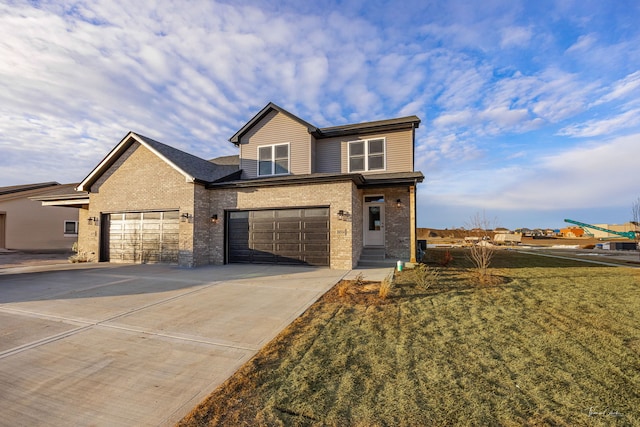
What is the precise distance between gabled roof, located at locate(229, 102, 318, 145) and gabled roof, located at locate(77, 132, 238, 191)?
6.10 ft

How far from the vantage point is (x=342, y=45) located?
11.0 metres

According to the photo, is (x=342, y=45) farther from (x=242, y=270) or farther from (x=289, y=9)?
(x=242, y=270)

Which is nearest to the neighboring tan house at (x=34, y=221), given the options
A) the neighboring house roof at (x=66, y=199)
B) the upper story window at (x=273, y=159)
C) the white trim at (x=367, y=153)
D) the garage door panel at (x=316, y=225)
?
the neighboring house roof at (x=66, y=199)

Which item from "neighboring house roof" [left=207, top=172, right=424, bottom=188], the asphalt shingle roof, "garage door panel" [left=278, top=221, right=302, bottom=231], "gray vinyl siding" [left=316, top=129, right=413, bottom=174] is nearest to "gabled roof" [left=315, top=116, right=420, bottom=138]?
"gray vinyl siding" [left=316, top=129, right=413, bottom=174]

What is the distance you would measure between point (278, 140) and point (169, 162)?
5326mm

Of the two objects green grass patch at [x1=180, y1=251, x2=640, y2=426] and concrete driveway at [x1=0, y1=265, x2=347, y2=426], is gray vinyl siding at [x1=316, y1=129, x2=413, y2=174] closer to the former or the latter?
concrete driveway at [x1=0, y1=265, x2=347, y2=426]

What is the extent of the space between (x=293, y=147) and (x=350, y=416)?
12749 mm

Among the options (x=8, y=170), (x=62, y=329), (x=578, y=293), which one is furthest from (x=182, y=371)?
(x=8, y=170)

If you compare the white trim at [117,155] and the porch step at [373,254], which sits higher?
the white trim at [117,155]

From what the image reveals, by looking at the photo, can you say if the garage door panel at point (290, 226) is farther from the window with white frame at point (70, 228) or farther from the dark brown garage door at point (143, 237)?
the window with white frame at point (70, 228)

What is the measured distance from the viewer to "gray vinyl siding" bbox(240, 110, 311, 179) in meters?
13.8

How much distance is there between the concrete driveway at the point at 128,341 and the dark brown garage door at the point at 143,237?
161 inches

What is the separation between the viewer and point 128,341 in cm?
434

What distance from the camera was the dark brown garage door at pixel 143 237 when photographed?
12734 mm
